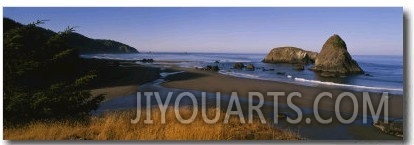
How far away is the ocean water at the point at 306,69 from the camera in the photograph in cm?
586

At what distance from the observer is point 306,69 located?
6.85 meters

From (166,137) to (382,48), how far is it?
121 inches

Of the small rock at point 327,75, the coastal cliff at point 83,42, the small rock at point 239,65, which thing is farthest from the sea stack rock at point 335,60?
the coastal cliff at point 83,42

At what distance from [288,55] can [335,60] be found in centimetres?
70

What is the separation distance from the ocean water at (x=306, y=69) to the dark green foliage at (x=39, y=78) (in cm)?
53

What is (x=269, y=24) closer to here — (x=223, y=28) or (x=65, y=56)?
(x=223, y=28)

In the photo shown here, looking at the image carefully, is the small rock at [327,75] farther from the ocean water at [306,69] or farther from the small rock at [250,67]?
the small rock at [250,67]

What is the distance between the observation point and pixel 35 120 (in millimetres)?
5531

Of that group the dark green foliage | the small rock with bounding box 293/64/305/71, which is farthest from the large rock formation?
the dark green foliage

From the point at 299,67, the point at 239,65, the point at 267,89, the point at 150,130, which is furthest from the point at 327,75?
the point at 150,130

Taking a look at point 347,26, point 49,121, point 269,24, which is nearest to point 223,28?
point 269,24

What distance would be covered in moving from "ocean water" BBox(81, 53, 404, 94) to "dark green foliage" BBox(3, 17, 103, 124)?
21.0 inches

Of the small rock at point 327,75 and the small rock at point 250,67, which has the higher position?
the small rock at point 250,67

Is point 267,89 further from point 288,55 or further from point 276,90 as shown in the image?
point 288,55
